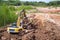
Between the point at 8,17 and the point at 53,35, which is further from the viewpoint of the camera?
the point at 8,17

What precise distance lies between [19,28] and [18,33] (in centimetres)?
57

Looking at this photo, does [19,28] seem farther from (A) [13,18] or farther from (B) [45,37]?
(A) [13,18]

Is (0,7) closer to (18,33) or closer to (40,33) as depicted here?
(18,33)

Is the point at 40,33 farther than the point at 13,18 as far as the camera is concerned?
No

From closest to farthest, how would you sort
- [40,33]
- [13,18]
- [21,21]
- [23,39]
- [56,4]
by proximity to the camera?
1. [23,39]
2. [40,33]
3. [21,21]
4. [13,18]
5. [56,4]

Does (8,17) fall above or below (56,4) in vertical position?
above

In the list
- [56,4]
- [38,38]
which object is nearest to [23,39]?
[38,38]

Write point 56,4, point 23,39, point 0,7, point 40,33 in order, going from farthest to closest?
point 56,4 → point 0,7 → point 40,33 → point 23,39

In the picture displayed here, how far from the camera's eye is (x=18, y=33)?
15.6 metres

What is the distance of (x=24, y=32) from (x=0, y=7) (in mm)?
5282

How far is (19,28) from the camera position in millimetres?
15195

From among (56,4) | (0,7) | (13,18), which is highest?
(0,7)

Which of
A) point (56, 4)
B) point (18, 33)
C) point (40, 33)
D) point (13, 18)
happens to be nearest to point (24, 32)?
point (18, 33)

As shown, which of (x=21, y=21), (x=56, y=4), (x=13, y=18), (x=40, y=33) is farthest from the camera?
(x=56, y=4)
